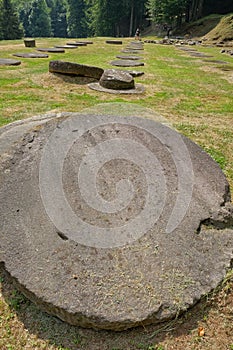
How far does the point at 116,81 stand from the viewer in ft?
24.4

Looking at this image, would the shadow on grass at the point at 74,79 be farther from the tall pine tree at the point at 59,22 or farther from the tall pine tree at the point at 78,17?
the tall pine tree at the point at 59,22

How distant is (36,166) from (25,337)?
1498mm

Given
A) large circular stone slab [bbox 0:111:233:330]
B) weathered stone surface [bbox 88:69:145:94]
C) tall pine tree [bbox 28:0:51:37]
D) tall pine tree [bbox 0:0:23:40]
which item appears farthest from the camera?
tall pine tree [bbox 28:0:51:37]

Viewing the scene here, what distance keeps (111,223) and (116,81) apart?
5.86 meters

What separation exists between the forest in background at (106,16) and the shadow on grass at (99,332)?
3350 cm

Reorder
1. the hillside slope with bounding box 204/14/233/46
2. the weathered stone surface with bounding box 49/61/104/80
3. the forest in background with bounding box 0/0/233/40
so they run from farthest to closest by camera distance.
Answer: the forest in background with bounding box 0/0/233/40, the hillside slope with bounding box 204/14/233/46, the weathered stone surface with bounding box 49/61/104/80

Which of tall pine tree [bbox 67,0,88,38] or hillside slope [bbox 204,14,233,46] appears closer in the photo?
hillside slope [bbox 204,14,233,46]

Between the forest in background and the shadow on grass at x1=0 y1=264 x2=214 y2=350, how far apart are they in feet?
110

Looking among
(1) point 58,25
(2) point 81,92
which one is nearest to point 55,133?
(2) point 81,92

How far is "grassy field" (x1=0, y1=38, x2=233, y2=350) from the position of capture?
6.06 feet

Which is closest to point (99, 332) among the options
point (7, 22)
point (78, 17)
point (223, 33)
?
point (223, 33)

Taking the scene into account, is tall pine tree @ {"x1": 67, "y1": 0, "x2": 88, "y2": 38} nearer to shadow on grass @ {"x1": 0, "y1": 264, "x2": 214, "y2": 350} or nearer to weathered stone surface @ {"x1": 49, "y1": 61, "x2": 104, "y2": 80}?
weathered stone surface @ {"x1": 49, "y1": 61, "x2": 104, "y2": 80}

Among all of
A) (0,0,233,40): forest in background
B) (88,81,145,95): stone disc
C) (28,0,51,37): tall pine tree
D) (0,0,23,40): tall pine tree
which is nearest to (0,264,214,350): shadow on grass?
(88,81,145,95): stone disc

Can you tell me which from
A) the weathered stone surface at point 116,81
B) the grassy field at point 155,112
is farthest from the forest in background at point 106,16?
the weathered stone surface at point 116,81
